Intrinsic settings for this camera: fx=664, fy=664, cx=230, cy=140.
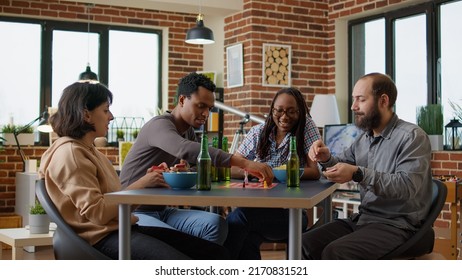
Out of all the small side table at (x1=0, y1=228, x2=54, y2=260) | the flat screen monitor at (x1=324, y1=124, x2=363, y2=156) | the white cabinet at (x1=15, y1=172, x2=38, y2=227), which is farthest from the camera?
the white cabinet at (x1=15, y1=172, x2=38, y2=227)

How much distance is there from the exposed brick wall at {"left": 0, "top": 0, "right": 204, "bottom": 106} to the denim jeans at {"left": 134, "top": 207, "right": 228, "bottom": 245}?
468 centimetres

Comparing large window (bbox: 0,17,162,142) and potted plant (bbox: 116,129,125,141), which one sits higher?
large window (bbox: 0,17,162,142)

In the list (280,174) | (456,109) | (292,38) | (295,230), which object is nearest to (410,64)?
(456,109)

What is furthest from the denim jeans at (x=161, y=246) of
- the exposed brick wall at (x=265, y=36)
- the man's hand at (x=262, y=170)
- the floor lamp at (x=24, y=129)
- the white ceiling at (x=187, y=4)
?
the floor lamp at (x=24, y=129)

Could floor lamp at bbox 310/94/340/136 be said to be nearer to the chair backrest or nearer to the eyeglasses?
the eyeglasses

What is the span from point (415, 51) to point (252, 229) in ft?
11.5

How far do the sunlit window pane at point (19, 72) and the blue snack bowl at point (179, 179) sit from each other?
4.96 meters

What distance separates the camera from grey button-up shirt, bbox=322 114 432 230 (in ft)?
8.37

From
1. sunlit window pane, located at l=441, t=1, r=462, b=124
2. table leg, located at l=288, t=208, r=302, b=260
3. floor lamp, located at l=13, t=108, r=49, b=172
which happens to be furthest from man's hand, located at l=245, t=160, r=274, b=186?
floor lamp, located at l=13, t=108, r=49, b=172

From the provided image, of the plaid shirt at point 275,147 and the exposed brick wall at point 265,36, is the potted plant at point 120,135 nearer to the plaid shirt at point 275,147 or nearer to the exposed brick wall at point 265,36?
the exposed brick wall at point 265,36

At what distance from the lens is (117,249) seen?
2275 millimetres

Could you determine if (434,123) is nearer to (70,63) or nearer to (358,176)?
(358,176)

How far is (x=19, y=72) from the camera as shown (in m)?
7.09

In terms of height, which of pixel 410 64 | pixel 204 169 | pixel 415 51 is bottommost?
pixel 204 169
